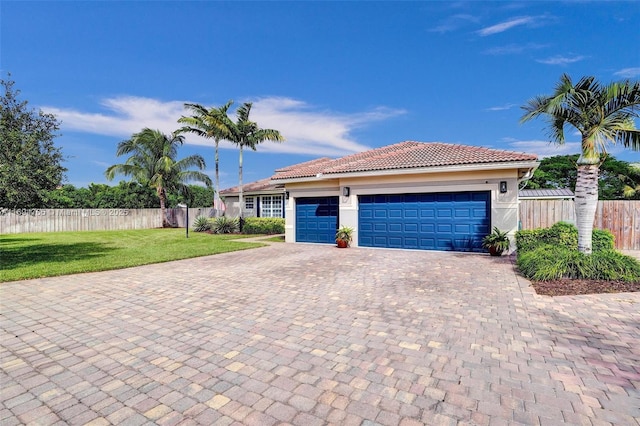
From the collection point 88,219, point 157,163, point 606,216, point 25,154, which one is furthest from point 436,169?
point 88,219

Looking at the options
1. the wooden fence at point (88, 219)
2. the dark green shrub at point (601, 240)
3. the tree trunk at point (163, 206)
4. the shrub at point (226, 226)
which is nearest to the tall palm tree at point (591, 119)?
the dark green shrub at point (601, 240)

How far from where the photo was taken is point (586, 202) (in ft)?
26.1

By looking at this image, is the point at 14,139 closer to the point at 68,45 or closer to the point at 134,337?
the point at 68,45

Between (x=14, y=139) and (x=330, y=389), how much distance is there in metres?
11.2

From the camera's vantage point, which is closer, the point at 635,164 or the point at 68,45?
the point at 68,45

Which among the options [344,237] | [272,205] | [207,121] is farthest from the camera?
[272,205]

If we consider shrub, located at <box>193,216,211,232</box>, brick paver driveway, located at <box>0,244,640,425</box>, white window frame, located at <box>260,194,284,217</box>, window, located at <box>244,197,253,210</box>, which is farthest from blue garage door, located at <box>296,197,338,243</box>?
shrub, located at <box>193,216,211,232</box>

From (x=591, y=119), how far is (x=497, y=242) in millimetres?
4814

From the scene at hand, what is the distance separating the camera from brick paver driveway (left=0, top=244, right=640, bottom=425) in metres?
2.64

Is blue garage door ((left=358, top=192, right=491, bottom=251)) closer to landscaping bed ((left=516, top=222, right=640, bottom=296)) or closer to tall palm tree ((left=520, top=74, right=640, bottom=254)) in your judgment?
landscaping bed ((left=516, top=222, right=640, bottom=296))

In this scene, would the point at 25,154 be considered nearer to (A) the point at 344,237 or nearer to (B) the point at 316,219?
(B) the point at 316,219

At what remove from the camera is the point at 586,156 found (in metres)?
7.97

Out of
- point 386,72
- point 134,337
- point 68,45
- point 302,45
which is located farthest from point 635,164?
point 68,45

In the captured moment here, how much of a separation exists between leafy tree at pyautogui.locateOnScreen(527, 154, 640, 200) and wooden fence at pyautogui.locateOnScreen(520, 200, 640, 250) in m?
14.8
